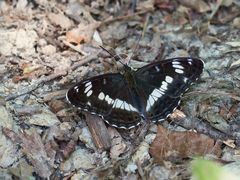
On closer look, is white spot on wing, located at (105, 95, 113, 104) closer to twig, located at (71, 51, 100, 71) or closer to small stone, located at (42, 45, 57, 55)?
twig, located at (71, 51, 100, 71)

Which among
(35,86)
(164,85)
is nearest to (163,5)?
(164,85)

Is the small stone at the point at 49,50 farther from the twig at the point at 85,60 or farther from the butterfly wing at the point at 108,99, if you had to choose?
the butterfly wing at the point at 108,99

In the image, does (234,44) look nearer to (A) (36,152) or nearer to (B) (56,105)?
(B) (56,105)

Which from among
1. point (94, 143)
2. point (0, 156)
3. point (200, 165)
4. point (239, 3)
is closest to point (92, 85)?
point (94, 143)

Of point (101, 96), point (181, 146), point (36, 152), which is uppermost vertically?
point (101, 96)

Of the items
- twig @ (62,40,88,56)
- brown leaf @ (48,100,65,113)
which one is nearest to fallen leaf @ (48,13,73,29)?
twig @ (62,40,88,56)

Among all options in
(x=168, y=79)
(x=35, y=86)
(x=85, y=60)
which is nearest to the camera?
(x=168, y=79)

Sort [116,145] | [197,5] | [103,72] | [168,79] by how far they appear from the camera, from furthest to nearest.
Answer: [197,5], [103,72], [168,79], [116,145]
